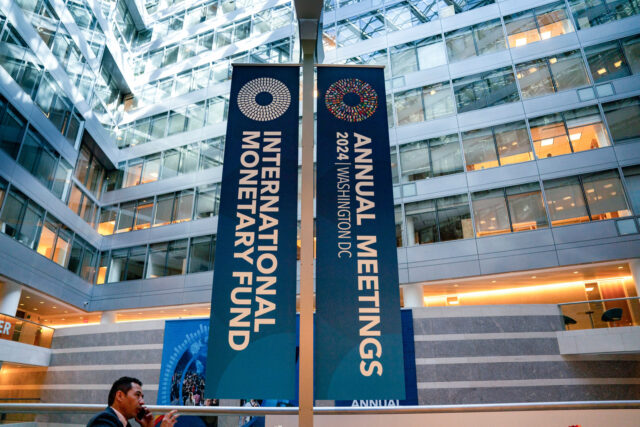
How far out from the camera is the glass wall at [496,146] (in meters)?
21.8

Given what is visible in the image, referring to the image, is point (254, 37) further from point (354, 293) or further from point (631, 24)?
point (354, 293)

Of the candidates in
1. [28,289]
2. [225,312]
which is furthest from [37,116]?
[225,312]

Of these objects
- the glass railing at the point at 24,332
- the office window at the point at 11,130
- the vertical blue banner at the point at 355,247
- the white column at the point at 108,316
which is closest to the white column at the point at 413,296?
the vertical blue banner at the point at 355,247

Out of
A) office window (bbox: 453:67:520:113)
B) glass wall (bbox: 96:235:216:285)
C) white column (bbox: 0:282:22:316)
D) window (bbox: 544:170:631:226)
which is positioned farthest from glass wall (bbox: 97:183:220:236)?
window (bbox: 544:170:631:226)

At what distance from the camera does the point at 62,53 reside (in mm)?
24625

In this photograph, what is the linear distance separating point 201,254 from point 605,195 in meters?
21.4

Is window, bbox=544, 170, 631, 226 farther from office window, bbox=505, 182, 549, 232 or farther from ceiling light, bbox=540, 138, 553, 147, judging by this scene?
ceiling light, bbox=540, 138, 553, 147

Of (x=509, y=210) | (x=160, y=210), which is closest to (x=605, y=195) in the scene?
(x=509, y=210)

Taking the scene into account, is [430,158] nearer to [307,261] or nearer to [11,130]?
[307,261]

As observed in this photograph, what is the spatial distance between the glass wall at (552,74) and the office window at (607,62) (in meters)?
0.43

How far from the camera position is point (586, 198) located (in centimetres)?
1977

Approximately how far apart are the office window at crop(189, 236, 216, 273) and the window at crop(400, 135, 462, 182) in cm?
1212

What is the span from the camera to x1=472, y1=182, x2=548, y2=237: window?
2052 centimetres

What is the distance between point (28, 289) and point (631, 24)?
33061 millimetres
